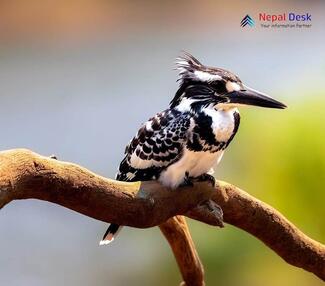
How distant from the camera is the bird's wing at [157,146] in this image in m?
1.45

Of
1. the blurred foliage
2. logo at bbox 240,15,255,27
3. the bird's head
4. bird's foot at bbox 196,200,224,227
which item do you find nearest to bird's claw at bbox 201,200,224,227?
bird's foot at bbox 196,200,224,227

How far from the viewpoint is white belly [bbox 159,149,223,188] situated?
1.46m

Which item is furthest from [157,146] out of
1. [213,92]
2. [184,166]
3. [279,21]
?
[279,21]

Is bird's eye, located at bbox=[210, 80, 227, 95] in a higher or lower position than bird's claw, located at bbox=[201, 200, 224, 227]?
higher

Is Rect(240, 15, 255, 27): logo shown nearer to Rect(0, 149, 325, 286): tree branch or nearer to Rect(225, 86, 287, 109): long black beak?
Rect(225, 86, 287, 109): long black beak

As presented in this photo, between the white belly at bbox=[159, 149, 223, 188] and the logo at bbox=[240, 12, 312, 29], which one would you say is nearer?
the white belly at bbox=[159, 149, 223, 188]

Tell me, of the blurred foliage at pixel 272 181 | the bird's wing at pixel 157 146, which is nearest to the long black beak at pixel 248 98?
the bird's wing at pixel 157 146

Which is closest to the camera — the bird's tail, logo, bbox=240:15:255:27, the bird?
the bird

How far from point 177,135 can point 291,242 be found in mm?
537

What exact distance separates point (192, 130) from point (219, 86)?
0.15m

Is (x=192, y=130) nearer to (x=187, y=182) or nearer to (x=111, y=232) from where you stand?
(x=187, y=182)

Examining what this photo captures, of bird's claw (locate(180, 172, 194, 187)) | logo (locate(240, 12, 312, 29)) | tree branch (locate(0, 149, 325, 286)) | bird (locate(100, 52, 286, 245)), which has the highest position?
logo (locate(240, 12, 312, 29))

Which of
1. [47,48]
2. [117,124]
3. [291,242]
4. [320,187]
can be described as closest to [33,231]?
[117,124]

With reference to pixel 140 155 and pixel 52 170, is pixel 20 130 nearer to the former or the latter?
pixel 140 155
